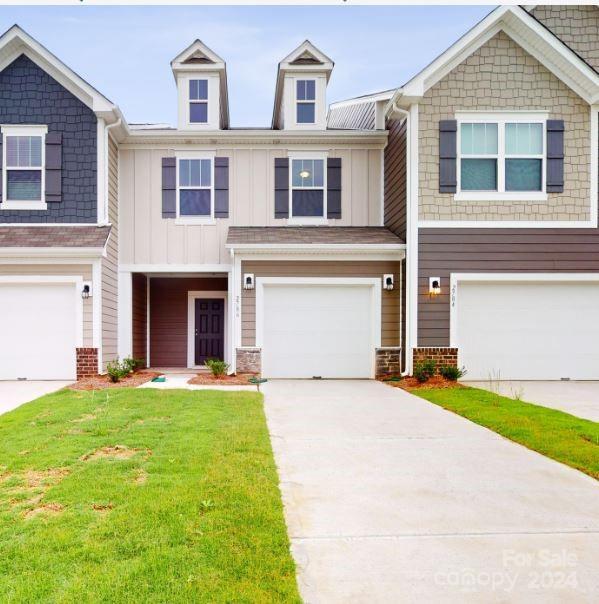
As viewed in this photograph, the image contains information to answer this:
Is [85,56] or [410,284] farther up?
[85,56]

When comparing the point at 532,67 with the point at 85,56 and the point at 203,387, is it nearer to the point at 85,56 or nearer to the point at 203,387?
the point at 203,387

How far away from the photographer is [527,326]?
1069cm

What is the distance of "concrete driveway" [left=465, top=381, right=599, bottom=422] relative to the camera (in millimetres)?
7466

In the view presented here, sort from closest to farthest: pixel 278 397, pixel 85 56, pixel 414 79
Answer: pixel 278 397 → pixel 414 79 → pixel 85 56

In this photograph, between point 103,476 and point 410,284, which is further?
point 410,284

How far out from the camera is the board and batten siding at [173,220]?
12.1 meters

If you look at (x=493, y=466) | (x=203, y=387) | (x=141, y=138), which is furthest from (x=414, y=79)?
(x=493, y=466)

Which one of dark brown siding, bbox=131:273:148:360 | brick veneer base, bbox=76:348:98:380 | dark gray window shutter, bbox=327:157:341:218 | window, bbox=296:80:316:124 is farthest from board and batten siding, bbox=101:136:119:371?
dark gray window shutter, bbox=327:157:341:218

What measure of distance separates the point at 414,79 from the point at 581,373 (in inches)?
267

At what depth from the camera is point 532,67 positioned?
10.6 m

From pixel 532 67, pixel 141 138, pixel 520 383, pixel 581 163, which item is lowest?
pixel 520 383

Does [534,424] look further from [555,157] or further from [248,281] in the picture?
[555,157]

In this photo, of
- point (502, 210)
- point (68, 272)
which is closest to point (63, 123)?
point (68, 272)

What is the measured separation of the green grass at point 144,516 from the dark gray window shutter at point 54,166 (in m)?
6.36
